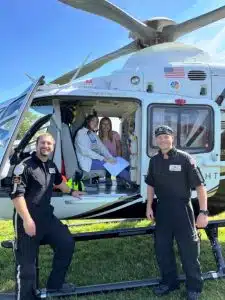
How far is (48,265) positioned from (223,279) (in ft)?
7.86

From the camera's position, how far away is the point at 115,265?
520 cm

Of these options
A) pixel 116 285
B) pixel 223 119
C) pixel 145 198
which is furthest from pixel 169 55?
pixel 116 285

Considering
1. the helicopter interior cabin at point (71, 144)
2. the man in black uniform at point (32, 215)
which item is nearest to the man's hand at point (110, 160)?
the helicopter interior cabin at point (71, 144)

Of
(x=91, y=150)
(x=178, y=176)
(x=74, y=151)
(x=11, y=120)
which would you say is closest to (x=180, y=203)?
(x=178, y=176)

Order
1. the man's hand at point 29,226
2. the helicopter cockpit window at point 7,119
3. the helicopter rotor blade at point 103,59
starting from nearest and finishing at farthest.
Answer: the man's hand at point 29,226, the helicopter cockpit window at point 7,119, the helicopter rotor blade at point 103,59

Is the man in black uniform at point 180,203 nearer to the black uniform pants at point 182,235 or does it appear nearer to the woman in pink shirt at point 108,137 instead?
the black uniform pants at point 182,235

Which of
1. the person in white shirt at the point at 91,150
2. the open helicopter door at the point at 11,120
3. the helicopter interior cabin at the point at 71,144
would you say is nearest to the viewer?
the open helicopter door at the point at 11,120

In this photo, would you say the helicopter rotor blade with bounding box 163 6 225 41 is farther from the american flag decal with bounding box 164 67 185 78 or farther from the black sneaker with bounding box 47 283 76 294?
the black sneaker with bounding box 47 283 76 294

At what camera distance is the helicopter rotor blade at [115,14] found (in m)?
5.96

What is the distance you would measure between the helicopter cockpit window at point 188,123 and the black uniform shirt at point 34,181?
1661 mm

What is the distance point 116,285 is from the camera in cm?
417

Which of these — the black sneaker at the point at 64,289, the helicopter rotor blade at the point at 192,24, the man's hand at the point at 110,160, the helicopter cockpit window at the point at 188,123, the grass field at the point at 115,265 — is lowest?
the grass field at the point at 115,265

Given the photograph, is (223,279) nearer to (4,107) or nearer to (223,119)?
(223,119)

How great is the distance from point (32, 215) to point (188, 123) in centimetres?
241
